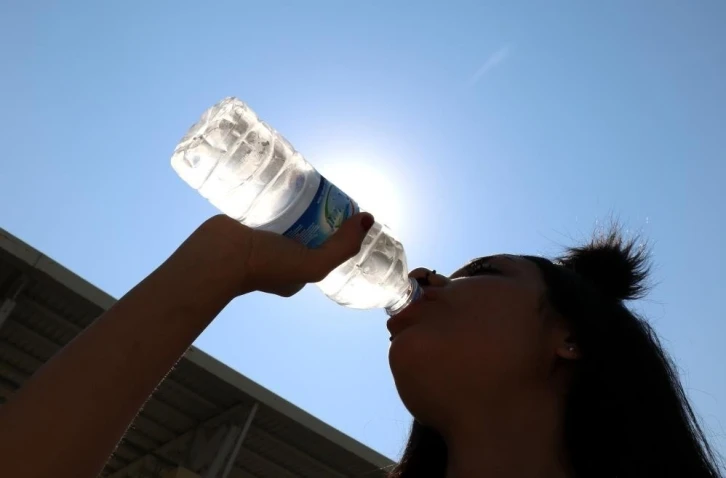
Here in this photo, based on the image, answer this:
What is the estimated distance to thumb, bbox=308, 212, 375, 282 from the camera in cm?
161

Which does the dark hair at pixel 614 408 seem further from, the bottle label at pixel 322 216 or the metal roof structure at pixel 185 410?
the metal roof structure at pixel 185 410

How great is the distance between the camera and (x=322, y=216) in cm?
193

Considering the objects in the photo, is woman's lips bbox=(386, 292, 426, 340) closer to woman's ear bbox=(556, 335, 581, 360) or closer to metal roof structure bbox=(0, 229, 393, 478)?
woman's ear bbox=(556, 335, 581, 360)

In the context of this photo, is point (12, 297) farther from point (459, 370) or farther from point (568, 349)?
point (568, 349)

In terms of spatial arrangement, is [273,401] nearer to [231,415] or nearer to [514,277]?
[231,415]

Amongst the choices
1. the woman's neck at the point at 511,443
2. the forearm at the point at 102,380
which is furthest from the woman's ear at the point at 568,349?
the forearm at the point at 102,380

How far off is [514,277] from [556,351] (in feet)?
0.98

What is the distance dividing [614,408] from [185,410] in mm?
7389

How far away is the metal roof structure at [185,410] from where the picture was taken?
22.6 ft

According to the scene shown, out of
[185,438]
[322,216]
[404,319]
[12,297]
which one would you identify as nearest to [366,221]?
[322,216]

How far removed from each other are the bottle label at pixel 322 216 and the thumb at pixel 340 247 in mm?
151

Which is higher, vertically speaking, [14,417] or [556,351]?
[556,351]

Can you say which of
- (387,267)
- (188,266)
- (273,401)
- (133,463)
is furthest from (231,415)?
(188,266)

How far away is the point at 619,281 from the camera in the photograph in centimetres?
273
